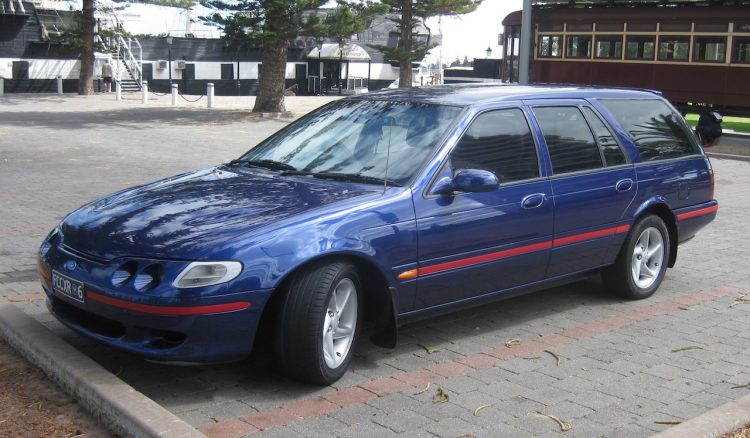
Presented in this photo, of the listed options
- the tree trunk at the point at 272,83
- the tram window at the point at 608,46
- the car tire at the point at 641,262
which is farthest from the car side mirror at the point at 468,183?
the tree trunk at the point at 272,83

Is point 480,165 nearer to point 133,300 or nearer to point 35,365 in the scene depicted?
point 133,300

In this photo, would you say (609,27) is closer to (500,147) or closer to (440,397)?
(500,147)

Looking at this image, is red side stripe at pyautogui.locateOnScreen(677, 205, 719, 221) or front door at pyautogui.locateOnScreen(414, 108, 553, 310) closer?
front door at pyautogui.locateOnScreen(414, 108, 553, 310)

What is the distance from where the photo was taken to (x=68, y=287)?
4.67 metres

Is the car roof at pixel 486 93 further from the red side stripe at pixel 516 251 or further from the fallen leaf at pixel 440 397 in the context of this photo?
the fallen leaf at pixel 440 397

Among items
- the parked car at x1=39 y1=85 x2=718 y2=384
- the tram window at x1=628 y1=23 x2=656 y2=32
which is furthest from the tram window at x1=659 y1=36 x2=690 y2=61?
the parked car at x1=39 y1=85 x2=718 y2=384

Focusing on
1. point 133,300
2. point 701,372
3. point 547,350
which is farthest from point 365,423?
point 701,372

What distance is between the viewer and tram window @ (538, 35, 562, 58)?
27.2 metres

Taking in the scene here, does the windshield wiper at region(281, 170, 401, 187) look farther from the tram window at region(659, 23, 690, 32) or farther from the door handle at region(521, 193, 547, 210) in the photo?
the tram window at region(659, 23, 690, 32)

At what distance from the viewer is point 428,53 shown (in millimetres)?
31938

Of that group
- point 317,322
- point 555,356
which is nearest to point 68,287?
point 317,322

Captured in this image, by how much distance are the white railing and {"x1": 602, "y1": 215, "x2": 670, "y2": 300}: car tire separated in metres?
40.2

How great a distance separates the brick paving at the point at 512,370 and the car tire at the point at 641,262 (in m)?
0.16

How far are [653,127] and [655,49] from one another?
733 inches
